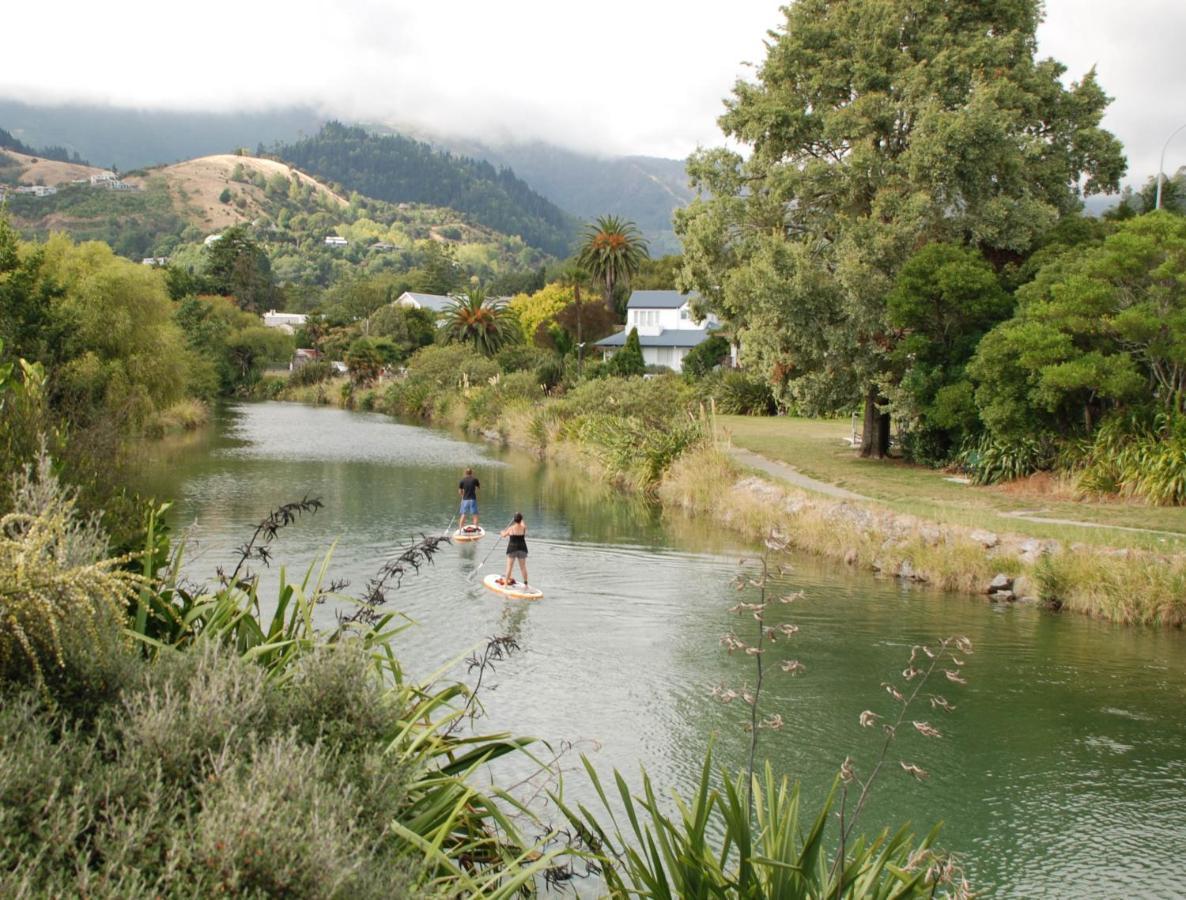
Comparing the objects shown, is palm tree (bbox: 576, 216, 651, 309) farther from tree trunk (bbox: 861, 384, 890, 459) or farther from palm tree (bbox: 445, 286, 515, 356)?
tree trunk (bbox: 861, 384, 890, 459)

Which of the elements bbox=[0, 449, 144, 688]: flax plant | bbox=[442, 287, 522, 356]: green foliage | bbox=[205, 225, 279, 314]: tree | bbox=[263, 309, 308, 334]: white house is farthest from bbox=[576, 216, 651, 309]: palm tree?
bbox=[0, 449, 144, 688]: flax plant

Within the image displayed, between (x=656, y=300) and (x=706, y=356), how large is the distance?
21.0m

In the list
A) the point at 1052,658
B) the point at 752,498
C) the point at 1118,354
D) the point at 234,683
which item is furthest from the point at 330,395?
the point at 234,683

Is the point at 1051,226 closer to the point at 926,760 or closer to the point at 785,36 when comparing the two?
the point at 785,36

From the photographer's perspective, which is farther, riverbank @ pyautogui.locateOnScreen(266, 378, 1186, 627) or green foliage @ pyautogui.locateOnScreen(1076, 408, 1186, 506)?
green foliage @ pyautogui.locateOnScreen(1076, 408, 1186, 506)

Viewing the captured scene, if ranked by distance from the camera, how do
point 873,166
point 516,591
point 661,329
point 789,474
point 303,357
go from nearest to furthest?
point 516,591 < point 873,166 < point 789,474 < point 661,329 < point 303,357

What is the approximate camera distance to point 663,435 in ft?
104

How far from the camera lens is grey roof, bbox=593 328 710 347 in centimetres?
7581

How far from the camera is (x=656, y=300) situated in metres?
80.6

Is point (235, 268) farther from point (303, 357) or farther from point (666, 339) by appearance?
point (666, 339)

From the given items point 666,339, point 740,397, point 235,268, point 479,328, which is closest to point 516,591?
point 740,397

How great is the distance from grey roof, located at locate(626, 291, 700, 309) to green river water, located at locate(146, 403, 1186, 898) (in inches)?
2182

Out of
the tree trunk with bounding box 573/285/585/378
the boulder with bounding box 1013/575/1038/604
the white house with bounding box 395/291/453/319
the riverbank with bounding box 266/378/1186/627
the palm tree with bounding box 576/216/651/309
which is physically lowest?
the boulder with bounding box 1013/575/1038/604

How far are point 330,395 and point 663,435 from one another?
49352 mm
